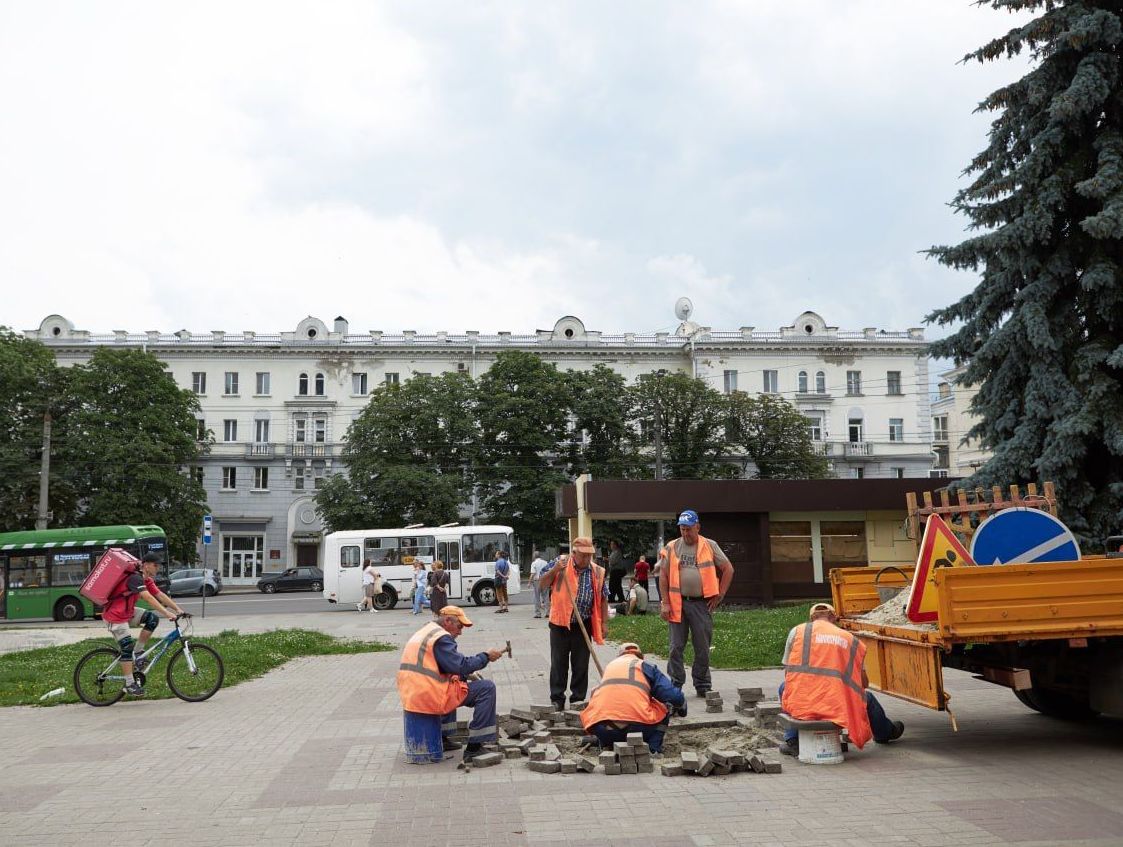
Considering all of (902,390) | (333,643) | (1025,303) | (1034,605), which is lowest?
(333,643)

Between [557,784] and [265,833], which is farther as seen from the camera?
[557,784]

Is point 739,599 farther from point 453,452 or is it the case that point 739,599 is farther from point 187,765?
point 453,452

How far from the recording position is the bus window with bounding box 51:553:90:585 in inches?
1233

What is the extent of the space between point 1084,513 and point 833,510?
10044 mm

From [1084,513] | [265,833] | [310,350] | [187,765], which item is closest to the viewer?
[265,833]

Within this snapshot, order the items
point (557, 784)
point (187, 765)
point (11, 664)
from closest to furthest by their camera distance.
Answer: point (557, 784), point (187, 765), point (11, 664)

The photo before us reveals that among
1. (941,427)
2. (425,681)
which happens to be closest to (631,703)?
(425,681)

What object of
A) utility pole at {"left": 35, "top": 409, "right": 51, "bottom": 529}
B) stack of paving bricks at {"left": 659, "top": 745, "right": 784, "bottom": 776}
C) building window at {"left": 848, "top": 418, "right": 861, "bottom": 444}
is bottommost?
stack of paving bricks at {"left": 659, "top": 745, "right": 784, "bottom": 776}

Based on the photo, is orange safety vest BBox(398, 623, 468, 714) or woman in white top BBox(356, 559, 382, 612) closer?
orange safety vest BBox(398, 623, 468, 714)

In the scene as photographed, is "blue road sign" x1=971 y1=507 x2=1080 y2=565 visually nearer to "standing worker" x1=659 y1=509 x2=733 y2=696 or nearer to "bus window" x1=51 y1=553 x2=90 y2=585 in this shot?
"standing worker" x1=659 y1=509 x2=733 y2=696

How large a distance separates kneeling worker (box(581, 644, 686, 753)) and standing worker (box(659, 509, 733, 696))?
2.41 meters

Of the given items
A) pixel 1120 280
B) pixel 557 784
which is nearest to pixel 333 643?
pixel 557 784

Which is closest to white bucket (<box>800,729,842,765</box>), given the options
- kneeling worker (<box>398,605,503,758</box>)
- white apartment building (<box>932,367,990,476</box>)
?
kneeling worker (<box>398,605,503,758</box>)

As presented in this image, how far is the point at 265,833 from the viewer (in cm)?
591
